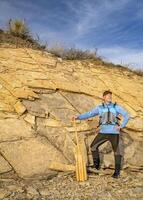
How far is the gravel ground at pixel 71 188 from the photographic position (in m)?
7.12

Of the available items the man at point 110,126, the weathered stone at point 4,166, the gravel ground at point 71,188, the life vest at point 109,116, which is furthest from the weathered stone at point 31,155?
the life vest at point 109,116

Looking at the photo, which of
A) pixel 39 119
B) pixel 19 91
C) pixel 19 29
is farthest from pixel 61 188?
pixel 19 29

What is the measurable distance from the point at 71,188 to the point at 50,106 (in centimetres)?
277

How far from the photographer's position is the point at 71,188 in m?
7.67

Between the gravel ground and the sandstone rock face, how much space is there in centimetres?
37

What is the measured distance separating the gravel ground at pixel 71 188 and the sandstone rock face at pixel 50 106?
37cm

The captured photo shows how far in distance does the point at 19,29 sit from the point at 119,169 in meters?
6.32

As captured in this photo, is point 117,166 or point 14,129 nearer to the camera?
point 117,166

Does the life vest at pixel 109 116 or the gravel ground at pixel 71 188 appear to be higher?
the life vest at pixel 109 116

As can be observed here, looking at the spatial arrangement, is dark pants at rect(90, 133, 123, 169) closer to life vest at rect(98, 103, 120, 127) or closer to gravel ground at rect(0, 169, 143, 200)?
life vest at rect(98, 103, 120, 127)

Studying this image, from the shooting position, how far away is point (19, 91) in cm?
977

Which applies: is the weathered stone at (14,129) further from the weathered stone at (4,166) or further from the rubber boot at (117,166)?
the rubber boot at (117,166)

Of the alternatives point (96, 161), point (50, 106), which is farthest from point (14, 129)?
point (96, 161)

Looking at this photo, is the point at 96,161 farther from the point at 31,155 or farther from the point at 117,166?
the point at 31,155
